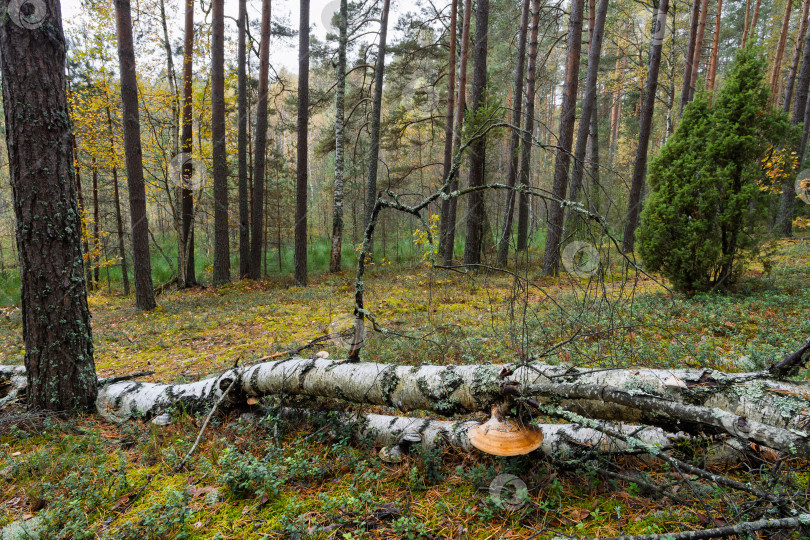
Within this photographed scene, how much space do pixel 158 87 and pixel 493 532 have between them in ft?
54.4

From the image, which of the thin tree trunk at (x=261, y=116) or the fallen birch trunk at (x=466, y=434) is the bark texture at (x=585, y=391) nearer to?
the fallen birch trunk at (x=466, y=434)

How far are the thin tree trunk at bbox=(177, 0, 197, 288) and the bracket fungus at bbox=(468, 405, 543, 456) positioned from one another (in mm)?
11681

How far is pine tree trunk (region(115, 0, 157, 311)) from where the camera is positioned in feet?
24.6

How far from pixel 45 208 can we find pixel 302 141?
890 centimetres

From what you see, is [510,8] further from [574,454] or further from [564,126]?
[574,454]

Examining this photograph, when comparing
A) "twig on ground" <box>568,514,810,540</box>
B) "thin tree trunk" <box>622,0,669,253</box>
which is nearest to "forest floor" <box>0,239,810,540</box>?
"twig on ground" <box>568,514,810,540</box>

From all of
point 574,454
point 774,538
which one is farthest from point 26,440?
point 774,538

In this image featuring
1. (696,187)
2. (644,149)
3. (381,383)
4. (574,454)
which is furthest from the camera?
(644,149)

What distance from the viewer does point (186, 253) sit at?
11836 mm

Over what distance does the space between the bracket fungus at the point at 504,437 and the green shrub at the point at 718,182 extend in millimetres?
6100

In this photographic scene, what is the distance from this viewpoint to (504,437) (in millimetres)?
1836

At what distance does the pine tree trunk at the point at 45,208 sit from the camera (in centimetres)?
279

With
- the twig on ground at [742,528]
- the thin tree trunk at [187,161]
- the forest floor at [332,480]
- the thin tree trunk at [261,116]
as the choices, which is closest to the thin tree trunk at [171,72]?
the thin tree trunk at [187,161]

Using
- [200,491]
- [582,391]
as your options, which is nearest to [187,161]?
→ [200,491]
